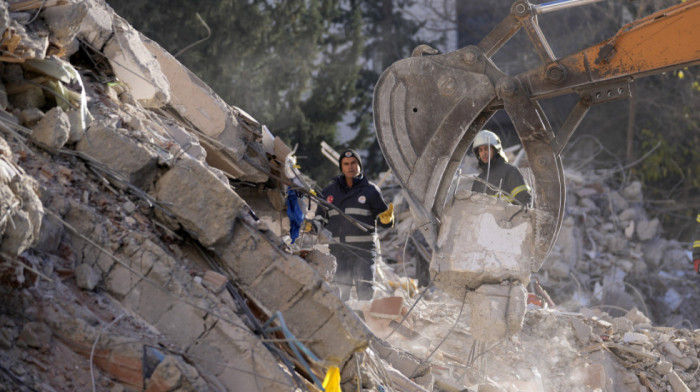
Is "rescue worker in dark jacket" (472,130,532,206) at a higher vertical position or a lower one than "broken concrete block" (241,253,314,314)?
higher

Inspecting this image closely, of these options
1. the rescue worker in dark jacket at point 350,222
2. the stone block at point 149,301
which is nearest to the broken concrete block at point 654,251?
the rescue worker in dark jacket at point 350,222

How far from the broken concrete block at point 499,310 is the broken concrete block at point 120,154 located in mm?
2745

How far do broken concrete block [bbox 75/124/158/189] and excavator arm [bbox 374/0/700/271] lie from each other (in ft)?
7.48

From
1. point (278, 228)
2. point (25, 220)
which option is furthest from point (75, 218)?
point (278, 228)

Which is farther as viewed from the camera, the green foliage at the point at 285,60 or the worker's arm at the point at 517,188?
the green foliage at the point at 285,60

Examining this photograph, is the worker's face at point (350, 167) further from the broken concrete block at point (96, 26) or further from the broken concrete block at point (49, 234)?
the broken concrete block at point (49, 234)

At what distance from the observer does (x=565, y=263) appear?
42.2ft

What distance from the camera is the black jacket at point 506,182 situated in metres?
7.23

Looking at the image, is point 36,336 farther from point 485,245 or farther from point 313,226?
point 313,226

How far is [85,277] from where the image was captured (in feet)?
13.6

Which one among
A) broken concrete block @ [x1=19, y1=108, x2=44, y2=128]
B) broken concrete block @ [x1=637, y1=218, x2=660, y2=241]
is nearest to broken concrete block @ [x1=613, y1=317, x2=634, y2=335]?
broken concrete block @ [x1=19, y1=108, x2=44, y2=128]

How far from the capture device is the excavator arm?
5.98m

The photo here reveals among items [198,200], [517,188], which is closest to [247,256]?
[198,200]

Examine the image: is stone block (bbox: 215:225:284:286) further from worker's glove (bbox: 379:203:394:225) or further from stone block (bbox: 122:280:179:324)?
worker's glove (bbox: 379:203:394:225)
